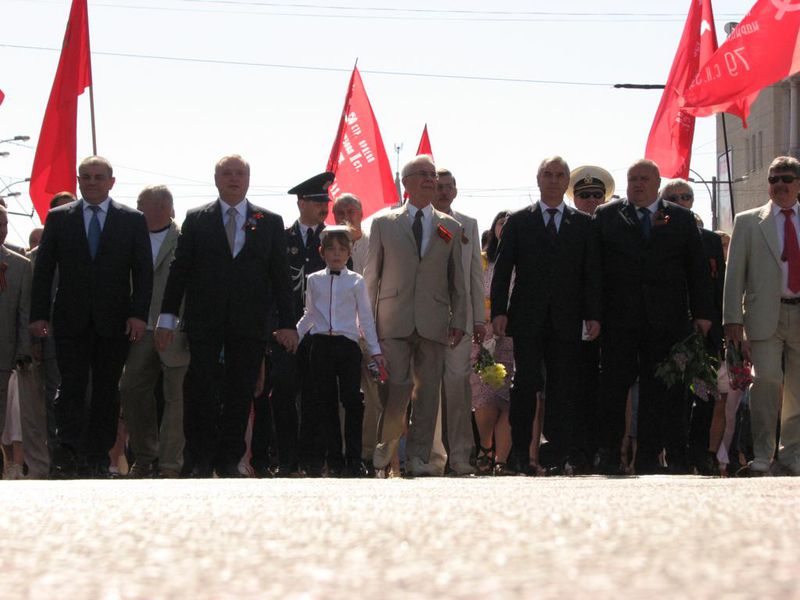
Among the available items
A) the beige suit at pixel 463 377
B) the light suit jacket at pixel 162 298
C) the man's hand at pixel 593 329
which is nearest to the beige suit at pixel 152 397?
the light suit jacket at pixel 162 298

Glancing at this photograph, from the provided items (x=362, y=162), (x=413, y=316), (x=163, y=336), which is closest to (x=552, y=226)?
(x=413, y=316)

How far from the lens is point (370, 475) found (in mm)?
9766

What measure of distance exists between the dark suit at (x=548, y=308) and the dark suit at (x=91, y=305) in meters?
2.32

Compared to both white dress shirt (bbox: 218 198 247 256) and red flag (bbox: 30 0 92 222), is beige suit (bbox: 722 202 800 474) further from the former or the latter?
red flag (bbox: 30 0 92 222)

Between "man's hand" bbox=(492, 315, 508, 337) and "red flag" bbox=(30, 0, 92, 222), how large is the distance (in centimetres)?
523

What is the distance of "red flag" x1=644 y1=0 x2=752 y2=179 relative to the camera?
14852 millimetres

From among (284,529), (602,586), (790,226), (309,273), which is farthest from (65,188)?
(602,586)

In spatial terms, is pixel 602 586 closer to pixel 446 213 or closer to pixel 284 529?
pixel 284 529

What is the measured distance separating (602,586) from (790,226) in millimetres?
8214

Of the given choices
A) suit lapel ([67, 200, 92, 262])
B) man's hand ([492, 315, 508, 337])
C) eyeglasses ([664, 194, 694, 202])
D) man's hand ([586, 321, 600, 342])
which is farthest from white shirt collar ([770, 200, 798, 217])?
suit lapel ([67, 200, 92, 262])

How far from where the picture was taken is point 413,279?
9539mm

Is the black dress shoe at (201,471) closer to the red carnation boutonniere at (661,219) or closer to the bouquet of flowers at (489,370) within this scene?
the bouquet of flowers at (489,370)

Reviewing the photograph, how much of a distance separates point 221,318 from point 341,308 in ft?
3.15

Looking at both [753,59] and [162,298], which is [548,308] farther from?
[753,59]
